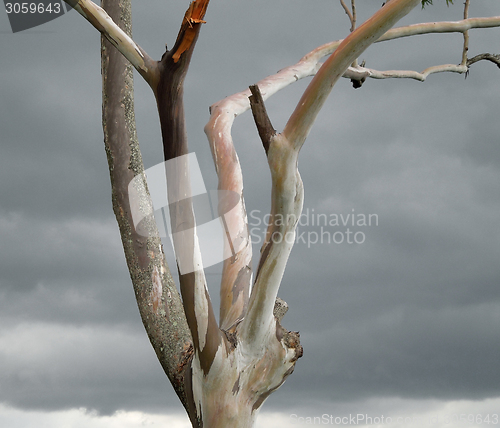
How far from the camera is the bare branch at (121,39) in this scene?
2574mm

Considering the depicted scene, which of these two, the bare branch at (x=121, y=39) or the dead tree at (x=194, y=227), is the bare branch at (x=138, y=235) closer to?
the dead tree at (x=194, y=227)

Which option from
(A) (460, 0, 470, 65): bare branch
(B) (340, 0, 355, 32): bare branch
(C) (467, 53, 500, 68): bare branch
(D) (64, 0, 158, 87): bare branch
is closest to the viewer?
(D) (64, 0, 158, 87): bare branch

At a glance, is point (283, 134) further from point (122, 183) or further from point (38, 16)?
point (38, 16)

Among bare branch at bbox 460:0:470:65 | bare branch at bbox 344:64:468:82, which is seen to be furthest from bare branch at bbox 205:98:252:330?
bare branch at bbox 460:0:470:65

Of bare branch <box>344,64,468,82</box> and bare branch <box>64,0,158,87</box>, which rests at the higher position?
bare branch <box>344,64,468,82</box>

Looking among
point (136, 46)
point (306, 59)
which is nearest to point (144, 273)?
point (136, 46)

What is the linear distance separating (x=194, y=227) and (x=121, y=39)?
1006 millimetres

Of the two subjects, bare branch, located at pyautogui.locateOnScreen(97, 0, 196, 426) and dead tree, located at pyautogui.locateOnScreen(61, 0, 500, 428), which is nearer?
dead tree, located at pyautogui.locateOnScreen(61, 0, 500, 428)

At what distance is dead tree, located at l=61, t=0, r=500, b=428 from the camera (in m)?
2.50

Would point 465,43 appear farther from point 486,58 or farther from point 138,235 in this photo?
point 138,235

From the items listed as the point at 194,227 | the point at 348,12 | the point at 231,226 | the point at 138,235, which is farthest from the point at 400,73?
the point at 194,227

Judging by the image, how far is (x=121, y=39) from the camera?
8.47 ft

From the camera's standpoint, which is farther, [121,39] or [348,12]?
[348,12]

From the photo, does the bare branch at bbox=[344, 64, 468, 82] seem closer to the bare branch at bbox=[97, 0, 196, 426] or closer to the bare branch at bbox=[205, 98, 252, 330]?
the bare branch at bbox=[205, 98, 252, 330]
